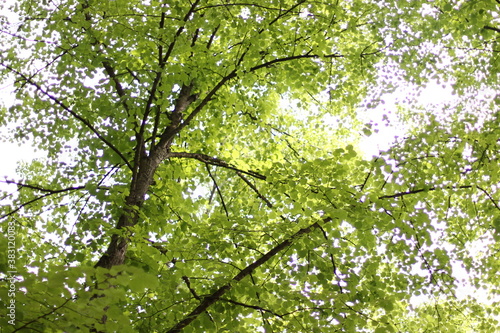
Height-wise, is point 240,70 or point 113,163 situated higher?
point 240,70

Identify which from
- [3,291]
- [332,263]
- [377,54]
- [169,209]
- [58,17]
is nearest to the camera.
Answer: [3,291]

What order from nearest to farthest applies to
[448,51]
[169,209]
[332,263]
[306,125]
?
1. [332,263]
2. [169,209]
3. [448,51]
4. [306,125]

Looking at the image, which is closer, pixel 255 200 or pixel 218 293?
pixel 218 293

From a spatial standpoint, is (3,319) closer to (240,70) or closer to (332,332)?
(332,332)

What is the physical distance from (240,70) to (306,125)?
3526mm

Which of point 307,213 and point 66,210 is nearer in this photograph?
point 307,213

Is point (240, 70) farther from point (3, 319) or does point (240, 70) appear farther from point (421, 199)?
point (3, 319)

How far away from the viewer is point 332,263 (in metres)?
4.12

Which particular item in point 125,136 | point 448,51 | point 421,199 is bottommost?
point 421,199

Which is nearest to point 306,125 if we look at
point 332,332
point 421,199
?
point 421,199

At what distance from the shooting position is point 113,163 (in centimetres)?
462

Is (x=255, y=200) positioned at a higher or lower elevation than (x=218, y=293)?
higher

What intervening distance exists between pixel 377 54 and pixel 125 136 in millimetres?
3417

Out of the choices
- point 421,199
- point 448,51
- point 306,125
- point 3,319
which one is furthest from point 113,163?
point 448,51
